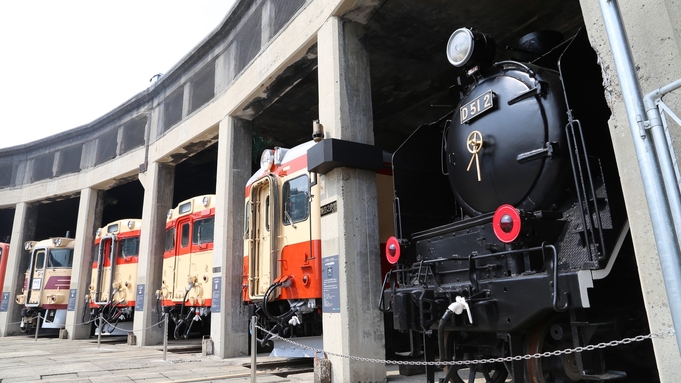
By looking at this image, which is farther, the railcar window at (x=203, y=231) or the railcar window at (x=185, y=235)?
the railcar window at (x=185, y=235)

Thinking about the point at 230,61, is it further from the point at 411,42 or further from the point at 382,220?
the point at 382,220

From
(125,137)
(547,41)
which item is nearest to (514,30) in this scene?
(547,41)

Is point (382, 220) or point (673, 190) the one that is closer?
point (673, 190)

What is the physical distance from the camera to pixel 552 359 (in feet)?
11.7

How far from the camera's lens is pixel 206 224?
10664 mm

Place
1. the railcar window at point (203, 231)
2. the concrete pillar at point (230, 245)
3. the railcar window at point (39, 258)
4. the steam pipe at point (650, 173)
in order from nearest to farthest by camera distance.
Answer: the steam pipe at point (650, 173) → the concrete pillar at point (230, 245) → the railcar window at point (203, 231) → the railcar window at point (39, 258)

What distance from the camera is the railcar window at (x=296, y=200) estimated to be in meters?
6.99

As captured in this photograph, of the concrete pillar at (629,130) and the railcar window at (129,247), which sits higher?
the railcar window at (129,247)

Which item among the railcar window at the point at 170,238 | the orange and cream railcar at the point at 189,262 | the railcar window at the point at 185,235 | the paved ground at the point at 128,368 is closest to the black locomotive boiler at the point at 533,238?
the paved ground at the point at 128,368

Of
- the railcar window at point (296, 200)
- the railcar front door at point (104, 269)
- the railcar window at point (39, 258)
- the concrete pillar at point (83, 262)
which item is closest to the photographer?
the railcar window at point (296, 200)

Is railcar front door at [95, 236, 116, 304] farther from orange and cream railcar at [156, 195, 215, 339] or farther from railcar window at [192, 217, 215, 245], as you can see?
railcar window at [192, 217, 215, 245]

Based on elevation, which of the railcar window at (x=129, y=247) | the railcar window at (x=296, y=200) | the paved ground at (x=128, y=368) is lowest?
the paved ground at (x=128, y=368)

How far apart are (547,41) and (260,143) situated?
8214 mm

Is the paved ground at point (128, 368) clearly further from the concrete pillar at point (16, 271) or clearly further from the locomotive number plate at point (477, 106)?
the concrete pillar at point (16, 271)
